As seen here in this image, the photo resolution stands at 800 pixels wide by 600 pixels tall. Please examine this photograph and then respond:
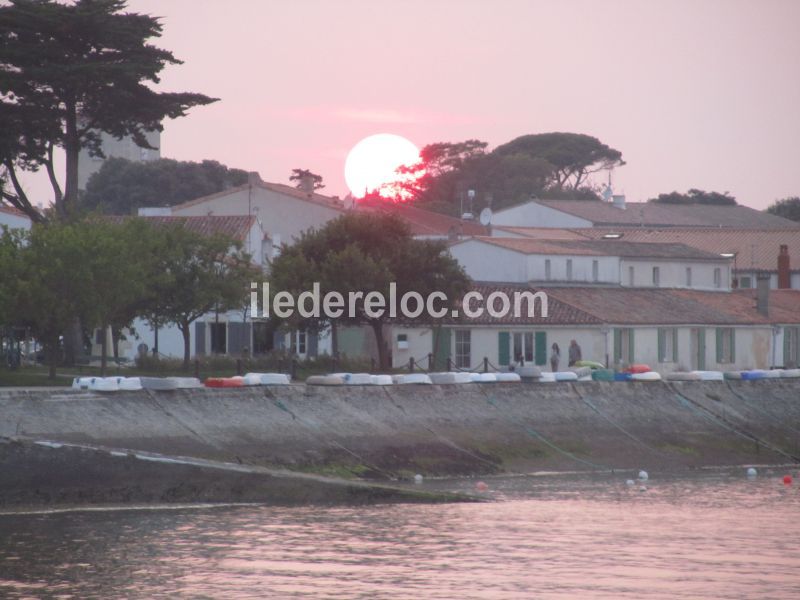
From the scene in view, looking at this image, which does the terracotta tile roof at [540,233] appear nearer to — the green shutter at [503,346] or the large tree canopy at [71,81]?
the green shutter at [503,346]

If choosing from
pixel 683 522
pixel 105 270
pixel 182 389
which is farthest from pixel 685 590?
pixel 105 270

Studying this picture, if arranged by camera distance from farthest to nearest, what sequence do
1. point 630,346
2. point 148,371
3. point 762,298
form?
point 762,298 → point 630,346 → point 148,371

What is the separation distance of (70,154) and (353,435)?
2202 centimetres

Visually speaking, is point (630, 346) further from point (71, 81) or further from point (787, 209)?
point (787, 209)

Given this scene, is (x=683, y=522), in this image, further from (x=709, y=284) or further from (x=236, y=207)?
(x=236, y=207)

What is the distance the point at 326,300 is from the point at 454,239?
24212mm

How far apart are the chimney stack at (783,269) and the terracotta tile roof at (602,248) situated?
1292cm

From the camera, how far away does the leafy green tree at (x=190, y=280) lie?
5259 centimetres

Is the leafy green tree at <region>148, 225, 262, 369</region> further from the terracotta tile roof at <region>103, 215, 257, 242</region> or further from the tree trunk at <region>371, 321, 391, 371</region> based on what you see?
the terracotta tile roof at <region>103, 215, 257, 242</region>

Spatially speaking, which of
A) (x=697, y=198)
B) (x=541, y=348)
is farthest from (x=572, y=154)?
(x=541, y=348)

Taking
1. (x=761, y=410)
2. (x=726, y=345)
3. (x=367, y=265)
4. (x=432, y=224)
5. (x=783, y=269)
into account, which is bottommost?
(x=761, y=410)

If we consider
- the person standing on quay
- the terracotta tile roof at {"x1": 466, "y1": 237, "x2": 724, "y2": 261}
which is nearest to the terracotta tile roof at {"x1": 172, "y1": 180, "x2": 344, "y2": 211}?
the terracotta tile roof at {"x1": 466, "y1": 237, "x2": 724, "y2": 261}

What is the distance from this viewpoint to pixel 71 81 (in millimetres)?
53625

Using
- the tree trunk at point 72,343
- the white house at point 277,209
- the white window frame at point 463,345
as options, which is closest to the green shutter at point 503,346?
the white window frame at point 463,345
